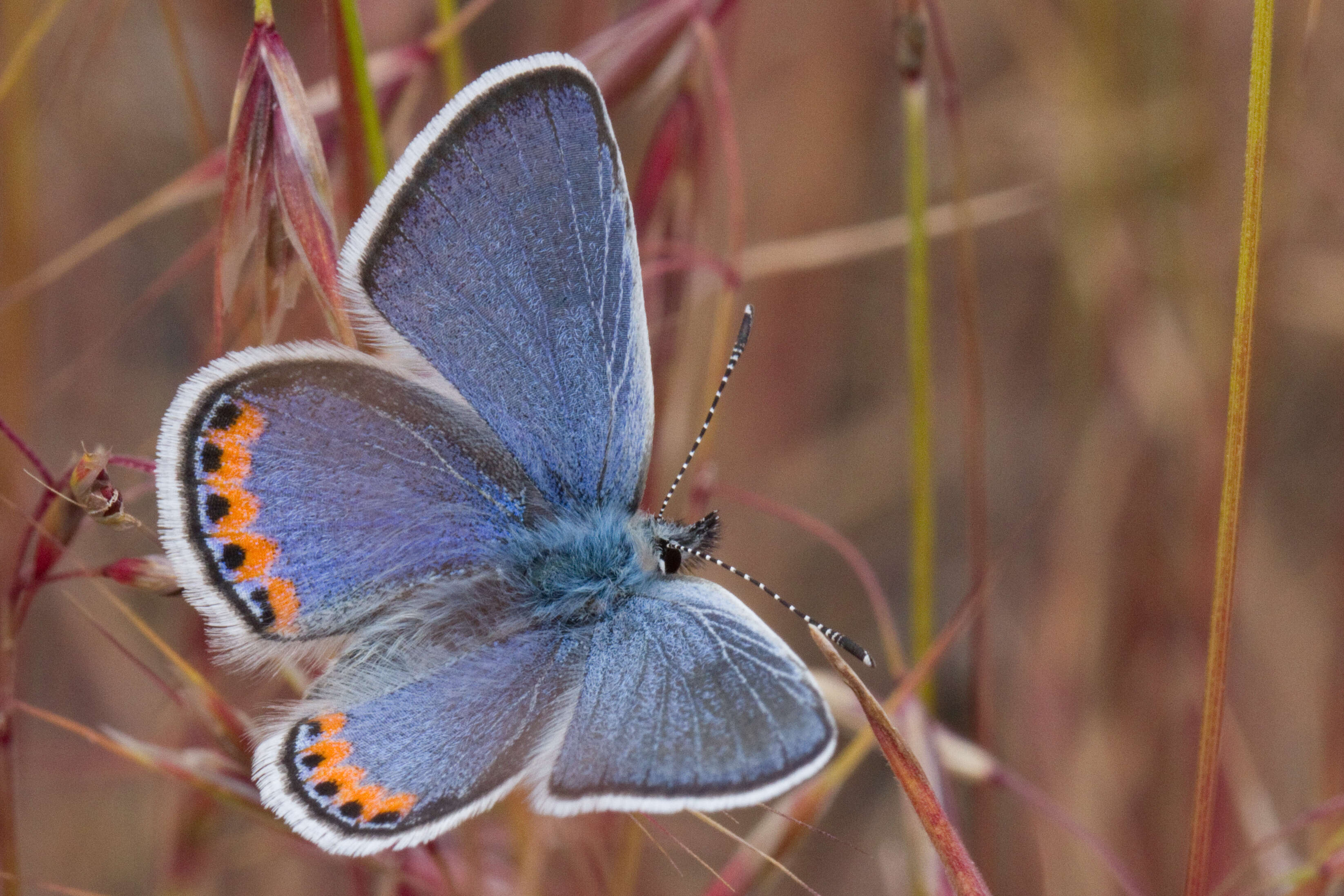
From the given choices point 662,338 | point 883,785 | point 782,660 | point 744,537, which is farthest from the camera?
point 744,537

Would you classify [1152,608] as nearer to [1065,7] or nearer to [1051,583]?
[1051,583]

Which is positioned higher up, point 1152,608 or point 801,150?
point 801,150

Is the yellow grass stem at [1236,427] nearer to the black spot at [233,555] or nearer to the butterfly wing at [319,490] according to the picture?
the butterfly wing at [319,490]

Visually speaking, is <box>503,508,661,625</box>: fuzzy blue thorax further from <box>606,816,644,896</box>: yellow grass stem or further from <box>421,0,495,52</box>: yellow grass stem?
<box>421,0,495,52</box>: yellow grass stem

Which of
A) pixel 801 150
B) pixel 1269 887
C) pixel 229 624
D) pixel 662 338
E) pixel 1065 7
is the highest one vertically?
pixel 1065 7

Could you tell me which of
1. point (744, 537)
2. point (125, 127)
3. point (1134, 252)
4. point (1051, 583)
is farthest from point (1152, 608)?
point (125, 127)

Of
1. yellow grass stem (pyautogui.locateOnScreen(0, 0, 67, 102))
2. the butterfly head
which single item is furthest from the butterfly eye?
yellow grass stem (pyautogui.locateOnScreen(0, 0, 67, 102))

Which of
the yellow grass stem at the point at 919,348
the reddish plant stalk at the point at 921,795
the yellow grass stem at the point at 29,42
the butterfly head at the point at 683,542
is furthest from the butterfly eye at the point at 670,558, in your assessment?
the yellow grass stem at the point at 29,42
